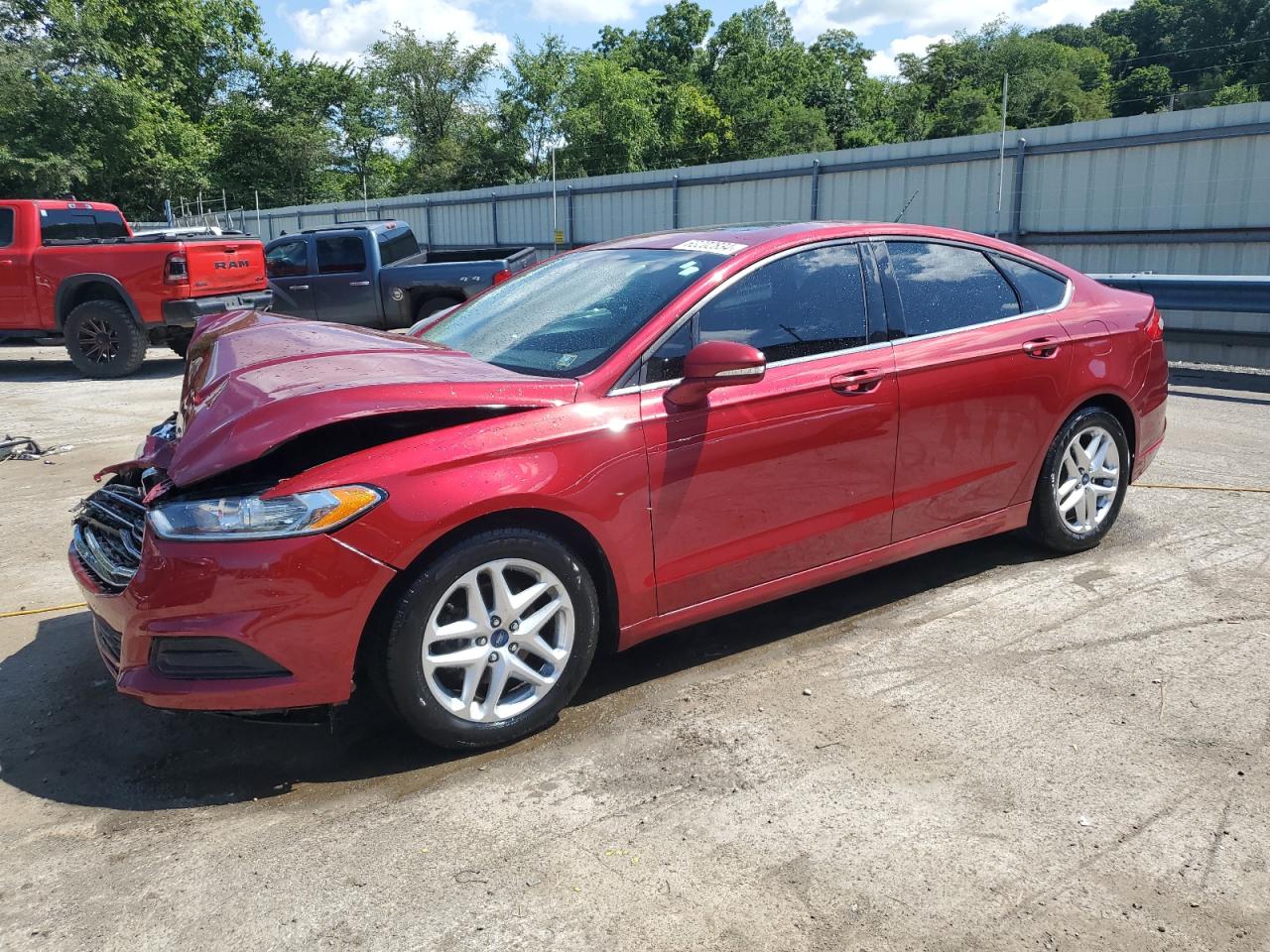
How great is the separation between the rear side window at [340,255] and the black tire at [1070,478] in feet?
36.7

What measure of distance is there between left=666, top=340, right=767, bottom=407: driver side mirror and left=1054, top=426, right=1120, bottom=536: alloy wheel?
81.1 inches

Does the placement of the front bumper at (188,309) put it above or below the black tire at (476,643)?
above

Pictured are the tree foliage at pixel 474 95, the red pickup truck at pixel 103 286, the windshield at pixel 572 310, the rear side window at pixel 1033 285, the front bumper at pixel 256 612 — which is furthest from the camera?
the tree foliage at pixel 474 95

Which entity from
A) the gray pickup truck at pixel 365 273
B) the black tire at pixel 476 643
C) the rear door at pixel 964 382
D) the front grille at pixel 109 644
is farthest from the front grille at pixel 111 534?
the gray pickup truck at pixel 365 273

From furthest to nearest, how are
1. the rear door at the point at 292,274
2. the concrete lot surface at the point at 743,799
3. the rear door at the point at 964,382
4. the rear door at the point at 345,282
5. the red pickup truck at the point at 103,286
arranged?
the rear door at the point at 292,274 → the rear door at the point at 345,282 → the red pickup truck at the point at 103,286 → the rear door at the point at 964,382 → the concrete lot surface at the point at 743,799

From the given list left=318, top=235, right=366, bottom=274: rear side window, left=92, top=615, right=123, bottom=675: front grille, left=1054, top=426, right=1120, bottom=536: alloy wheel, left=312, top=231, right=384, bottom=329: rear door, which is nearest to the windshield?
left=92, top=615, right=123, bottom=675: front grille

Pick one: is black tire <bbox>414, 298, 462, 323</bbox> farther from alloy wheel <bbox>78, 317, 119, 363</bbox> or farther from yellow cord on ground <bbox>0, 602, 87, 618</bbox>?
yellow cord on ground <bbox>0, 602, 87, 618</bbox>

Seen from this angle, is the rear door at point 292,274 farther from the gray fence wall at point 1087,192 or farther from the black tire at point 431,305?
the gray fence wall at point 1087,192

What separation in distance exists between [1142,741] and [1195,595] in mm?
1477

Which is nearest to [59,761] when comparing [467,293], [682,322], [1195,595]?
[682,322]

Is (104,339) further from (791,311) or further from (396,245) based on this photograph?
(791,311)

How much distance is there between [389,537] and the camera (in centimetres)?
286

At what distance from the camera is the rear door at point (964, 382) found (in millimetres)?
4039

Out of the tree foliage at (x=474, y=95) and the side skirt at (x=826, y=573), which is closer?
the side skirt at (x=826, y=573)
